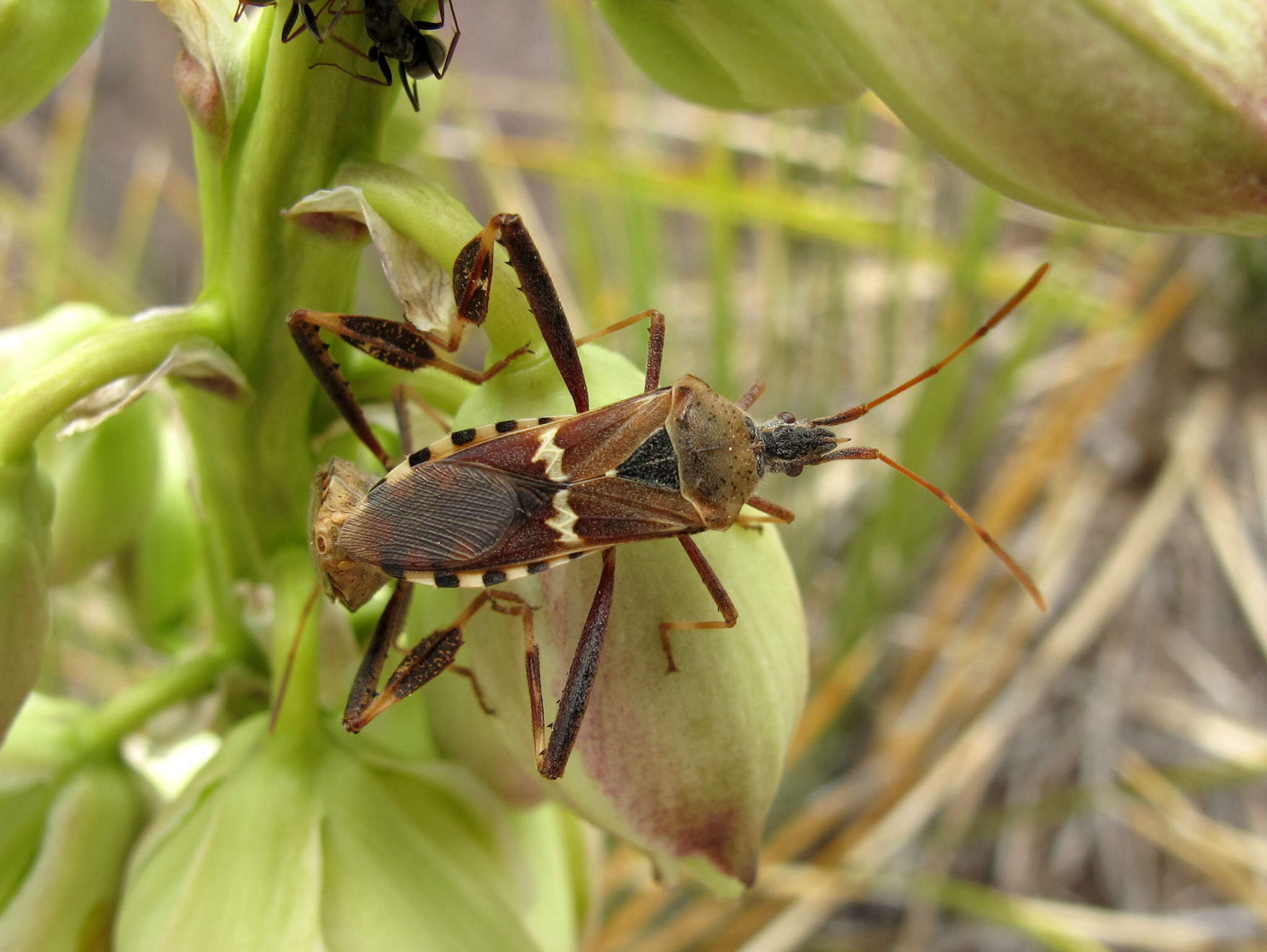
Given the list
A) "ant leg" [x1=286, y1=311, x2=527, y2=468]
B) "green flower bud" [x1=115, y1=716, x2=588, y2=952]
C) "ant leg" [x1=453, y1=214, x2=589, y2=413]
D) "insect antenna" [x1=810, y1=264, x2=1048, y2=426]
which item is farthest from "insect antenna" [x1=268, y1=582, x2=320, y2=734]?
"insect antenna" [x1=810, y1=264, x2=1048, y2=426]

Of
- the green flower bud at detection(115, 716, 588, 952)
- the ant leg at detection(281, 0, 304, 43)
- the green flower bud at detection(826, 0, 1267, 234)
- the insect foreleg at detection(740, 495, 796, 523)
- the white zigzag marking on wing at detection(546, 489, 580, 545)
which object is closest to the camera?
the green flower bud at detection(826, 0, 1267, 234)

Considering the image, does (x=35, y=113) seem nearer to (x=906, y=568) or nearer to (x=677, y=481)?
(x=906, y=568)

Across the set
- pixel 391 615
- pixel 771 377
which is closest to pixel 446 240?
pixel 391 615

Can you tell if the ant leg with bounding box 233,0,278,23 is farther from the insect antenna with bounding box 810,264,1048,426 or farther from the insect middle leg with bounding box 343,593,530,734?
the insect antenna with bounding box 810,264,1048,426

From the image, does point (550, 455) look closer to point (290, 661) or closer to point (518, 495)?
point (518, 495)

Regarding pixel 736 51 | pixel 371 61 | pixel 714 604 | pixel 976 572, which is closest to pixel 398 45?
pixel 371 61

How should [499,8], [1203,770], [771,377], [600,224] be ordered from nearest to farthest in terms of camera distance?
[771,377] < [1203,770] < [600,224] < [499,8]
